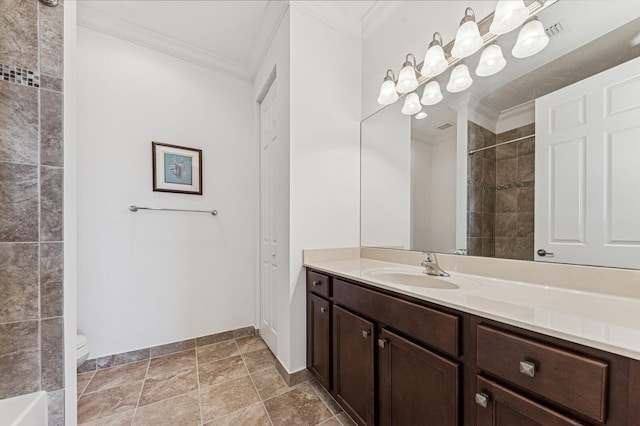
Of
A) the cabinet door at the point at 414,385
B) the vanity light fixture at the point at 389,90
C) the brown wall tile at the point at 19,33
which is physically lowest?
the cabinet door at the point at 414,385

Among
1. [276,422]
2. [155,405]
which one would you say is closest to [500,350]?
[276,422]

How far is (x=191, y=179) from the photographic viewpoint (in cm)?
217

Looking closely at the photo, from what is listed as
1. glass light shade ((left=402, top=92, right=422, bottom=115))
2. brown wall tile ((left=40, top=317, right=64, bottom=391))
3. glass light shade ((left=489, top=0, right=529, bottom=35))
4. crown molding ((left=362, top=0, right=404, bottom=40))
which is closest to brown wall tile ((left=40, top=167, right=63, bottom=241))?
brown wall tile ((left=40, top=317, right=64, bottom=391))

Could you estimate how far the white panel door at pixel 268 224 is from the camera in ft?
6.47

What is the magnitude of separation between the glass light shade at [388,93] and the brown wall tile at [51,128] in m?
1.70

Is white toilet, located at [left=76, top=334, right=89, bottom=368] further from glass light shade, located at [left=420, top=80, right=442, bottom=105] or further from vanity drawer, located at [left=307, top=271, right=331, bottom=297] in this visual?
glass light shade, located at [left=420, top=80, right=442, bottom=105]

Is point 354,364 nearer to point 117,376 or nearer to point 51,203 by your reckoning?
point 51,203

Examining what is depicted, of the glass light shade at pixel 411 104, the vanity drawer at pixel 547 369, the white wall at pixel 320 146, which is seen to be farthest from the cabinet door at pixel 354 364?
the glass light shade at pixel 411 104

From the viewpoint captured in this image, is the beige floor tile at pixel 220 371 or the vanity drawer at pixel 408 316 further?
the beige floor tile at pixel 220 371

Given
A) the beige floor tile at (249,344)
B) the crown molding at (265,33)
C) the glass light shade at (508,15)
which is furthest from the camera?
the beige floor tile at (249,344)

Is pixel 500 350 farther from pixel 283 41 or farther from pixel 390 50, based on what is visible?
pixel 283 41

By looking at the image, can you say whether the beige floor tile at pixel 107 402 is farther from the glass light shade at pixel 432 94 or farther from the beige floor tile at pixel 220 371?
the glass light shade at pixel 432 94

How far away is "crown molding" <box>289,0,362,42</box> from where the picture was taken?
66.8 inches

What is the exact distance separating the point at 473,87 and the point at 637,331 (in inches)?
48.2
